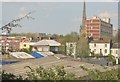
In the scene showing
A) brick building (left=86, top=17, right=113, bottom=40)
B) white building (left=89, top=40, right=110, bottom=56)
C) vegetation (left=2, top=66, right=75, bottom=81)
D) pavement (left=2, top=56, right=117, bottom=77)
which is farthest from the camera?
brick building (left=86, top=17, right=113, bottom=40)

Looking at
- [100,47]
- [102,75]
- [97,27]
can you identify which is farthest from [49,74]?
[97,27]

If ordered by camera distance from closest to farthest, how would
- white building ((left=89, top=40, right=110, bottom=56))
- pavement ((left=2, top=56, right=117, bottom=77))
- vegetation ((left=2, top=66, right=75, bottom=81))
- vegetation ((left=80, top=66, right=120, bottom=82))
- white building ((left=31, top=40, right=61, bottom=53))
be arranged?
vegetation ((left=2, top=66, right=75, bottom=81)) → vegetation ((left=80, top=66, right=120, bottom=82)) → pavement ((left=2, top=56, right=117, bottom=77)) → white building ((left=31, top=40, right=61, bottom=53)) → white building ((left=89, top=40, right=110, bottom=56))

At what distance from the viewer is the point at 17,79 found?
7.64 ft

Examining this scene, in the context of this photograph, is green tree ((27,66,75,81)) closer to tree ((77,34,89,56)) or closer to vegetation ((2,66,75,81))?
vegetation ((2,66,75,81))

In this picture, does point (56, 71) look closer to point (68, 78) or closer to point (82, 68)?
point (68, 78)

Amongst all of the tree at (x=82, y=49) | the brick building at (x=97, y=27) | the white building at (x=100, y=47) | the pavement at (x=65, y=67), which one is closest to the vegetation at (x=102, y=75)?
the pavement at (x=65, y=67)

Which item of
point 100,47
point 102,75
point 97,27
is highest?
point 97,27

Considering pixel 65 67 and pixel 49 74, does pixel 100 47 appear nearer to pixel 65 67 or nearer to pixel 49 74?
pixel 65 67

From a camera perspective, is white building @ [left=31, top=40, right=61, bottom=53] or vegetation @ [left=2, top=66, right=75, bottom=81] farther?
white building @ [left=31, top=40, right=61, bottom=53]

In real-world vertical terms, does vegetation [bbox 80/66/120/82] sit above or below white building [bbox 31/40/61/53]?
above

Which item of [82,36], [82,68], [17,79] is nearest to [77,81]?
[82,68]

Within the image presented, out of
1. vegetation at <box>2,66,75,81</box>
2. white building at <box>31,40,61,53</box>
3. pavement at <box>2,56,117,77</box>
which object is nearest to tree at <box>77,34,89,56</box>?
white building at <box>31,40,61,53</box>

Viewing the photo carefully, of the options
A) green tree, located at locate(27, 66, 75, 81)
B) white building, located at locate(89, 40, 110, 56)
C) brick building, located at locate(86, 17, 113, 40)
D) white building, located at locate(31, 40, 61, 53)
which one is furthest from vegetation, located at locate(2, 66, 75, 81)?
brick building, located at locate(86, 17, 113, 40)

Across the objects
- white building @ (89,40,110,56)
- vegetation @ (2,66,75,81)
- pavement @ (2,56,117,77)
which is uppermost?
vegetation @ (2,66,75,81)
